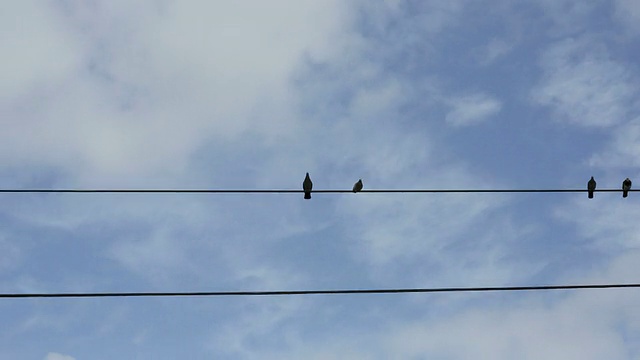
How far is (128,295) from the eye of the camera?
1529cm

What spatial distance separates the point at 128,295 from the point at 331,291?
3.56 meters

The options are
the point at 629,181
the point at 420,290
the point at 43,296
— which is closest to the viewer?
the point at 43,296

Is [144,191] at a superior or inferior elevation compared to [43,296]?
superior

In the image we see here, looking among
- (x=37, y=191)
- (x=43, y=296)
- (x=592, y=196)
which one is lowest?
(x=43, y=296)

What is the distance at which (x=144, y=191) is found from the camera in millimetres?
19016

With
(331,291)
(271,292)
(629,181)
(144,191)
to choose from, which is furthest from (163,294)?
(629,181)

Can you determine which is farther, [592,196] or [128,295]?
[592,196]

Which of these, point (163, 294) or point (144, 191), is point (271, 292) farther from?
point (144, 191)

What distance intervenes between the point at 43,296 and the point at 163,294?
6.64ft

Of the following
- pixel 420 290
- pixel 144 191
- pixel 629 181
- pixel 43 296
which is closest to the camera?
pixel 43 296

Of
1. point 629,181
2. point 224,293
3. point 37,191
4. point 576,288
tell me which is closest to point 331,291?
point 224,293

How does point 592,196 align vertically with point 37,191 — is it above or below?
above

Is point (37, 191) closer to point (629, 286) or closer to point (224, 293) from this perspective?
point (224, 293)

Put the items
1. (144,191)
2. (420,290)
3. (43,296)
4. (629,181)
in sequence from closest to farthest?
(43,296), (420,290), (144,191), (629,181)
